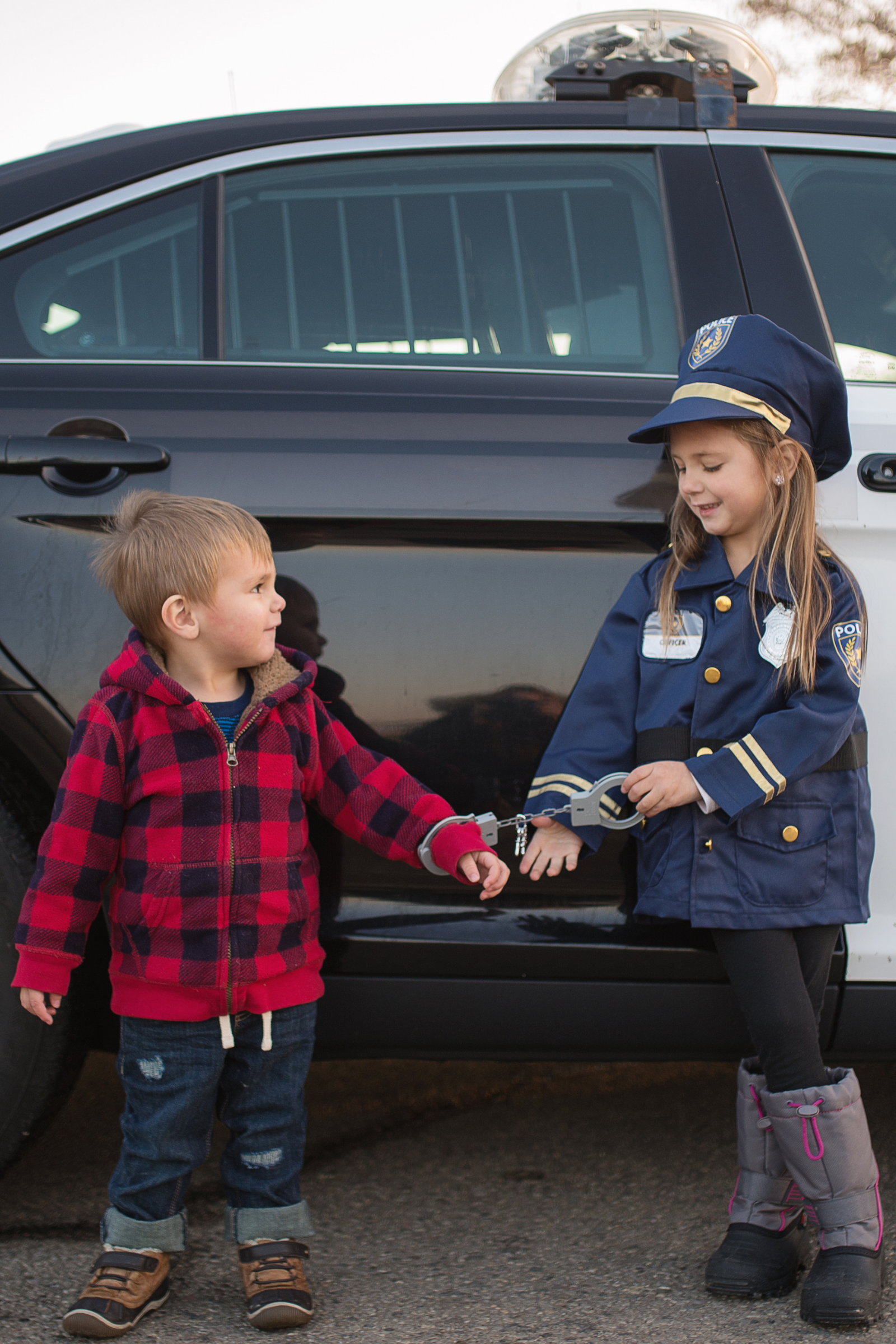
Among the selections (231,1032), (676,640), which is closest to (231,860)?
(231,1032)

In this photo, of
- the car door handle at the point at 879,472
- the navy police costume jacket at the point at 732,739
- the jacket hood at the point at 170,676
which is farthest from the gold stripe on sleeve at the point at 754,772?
the jacket hood at the point at 170,676

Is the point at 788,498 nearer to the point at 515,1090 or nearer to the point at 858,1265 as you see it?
the point at 858,1265

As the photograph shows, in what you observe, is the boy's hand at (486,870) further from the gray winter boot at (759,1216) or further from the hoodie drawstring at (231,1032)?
the gray winter boot at (759,1216)

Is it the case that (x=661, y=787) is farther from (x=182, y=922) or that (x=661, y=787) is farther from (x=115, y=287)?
(x=115, y=287)

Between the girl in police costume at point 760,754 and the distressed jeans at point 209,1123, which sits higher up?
the girl in police costume at point 760,754

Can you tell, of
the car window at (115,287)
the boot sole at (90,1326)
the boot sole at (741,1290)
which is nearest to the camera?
the boot sole at (90,1326)

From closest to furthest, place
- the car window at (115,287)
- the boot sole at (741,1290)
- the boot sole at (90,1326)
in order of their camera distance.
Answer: the boot sole at (90,1326)
the boot sole at (741,1290)
the car window at (115,287)

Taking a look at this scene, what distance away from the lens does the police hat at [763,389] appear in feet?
4.84

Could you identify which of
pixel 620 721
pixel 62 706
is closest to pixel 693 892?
pixel 620 721

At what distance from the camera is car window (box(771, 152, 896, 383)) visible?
71.0 inches

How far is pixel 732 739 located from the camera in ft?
4.93

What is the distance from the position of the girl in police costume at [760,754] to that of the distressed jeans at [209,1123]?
1.46ft

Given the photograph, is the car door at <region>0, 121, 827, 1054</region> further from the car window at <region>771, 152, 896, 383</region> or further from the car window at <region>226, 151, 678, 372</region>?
the car window at <region>771, 152, 896, 383</region>

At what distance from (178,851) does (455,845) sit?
36 cm
